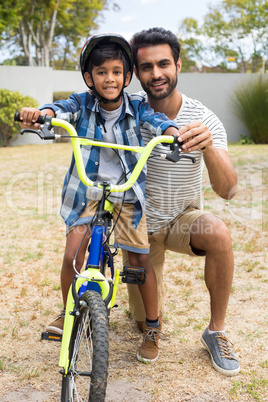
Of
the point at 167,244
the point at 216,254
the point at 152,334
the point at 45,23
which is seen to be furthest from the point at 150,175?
the point at 45,23

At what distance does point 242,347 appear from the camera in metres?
2.95

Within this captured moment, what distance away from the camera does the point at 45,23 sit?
2416cm

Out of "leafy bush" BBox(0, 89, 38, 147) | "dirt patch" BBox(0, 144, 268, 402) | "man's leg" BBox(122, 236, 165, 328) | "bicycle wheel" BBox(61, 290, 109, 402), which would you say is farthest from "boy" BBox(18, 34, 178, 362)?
"leafy bush" BBox(0, 89, 38, 147)

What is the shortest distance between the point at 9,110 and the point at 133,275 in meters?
12.2

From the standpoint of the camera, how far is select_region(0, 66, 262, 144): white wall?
15.4 m

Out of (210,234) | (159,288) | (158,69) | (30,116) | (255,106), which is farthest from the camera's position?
(255,106)

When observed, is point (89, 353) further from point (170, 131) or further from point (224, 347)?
point (170, 131)

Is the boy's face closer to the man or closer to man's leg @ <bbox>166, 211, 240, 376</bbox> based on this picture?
the man

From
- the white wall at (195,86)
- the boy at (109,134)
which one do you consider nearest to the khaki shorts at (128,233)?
the boy at (109,134)

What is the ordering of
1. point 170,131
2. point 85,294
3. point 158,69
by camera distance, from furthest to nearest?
1. point 158,69
2. point 170,131
3. point 85,294

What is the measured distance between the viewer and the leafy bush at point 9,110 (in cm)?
1369

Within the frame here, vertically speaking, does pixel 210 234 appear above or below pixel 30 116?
below

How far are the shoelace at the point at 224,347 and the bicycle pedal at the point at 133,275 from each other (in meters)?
0.63

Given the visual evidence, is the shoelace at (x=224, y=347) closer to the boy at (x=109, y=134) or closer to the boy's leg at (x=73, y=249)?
the boy at (x=109, y=134)
